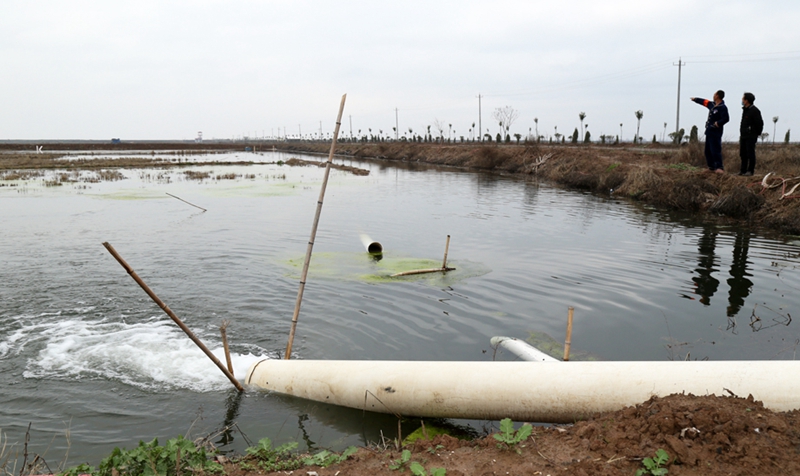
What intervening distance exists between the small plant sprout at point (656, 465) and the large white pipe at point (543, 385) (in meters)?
0.74

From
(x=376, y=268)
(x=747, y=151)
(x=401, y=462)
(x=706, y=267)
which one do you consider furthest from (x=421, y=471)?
(x=747, y=151)

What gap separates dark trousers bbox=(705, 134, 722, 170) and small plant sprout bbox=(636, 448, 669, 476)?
44.6 ft

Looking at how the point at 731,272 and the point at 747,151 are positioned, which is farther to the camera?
the point at 747,151

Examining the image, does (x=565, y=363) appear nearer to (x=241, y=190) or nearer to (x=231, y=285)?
(x=231, y=285)

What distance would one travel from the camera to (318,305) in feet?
26.5

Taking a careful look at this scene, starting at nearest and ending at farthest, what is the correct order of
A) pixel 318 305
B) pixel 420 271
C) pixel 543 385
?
pixel 543 385
pixel 318 305
pixel 420 271

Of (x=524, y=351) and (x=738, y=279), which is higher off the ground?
(x=524, y=351)

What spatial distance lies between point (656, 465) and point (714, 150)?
48.8 feet

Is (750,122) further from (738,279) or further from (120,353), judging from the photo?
(120,353)

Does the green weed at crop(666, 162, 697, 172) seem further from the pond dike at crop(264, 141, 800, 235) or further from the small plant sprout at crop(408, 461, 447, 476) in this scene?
the small plant sprout at crop(408, 461, 447, 476)

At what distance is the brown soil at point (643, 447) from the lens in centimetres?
292

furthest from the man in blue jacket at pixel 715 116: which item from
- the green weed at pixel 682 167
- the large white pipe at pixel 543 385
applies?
the large white pipe at pixel 543 385

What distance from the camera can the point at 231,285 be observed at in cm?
905

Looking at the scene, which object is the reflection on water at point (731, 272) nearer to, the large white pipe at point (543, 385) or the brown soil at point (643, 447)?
the large white pipe at point (543, 385)
